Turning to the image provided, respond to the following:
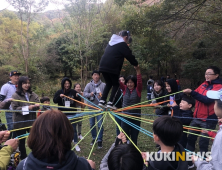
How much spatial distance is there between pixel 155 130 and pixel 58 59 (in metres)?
15.7

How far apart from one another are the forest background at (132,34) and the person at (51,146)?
543 centimetres

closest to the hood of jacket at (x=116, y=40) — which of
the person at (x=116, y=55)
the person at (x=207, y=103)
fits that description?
the person at (x=116, y=55)

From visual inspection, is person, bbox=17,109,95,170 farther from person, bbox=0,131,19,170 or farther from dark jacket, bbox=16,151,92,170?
person, bbox=0,131,19,170

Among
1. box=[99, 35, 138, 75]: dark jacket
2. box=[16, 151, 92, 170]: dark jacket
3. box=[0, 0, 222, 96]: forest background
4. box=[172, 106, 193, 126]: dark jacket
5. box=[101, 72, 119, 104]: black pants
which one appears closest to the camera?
box=[16, 151, 92, 170]: dark jacket

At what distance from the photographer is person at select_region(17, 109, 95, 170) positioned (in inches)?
42.6

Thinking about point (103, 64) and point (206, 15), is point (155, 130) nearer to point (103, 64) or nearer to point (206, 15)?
point (103, 64)

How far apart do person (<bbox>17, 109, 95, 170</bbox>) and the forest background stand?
5426 mm

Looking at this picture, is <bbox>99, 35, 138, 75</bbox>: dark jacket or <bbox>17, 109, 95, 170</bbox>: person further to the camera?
<bbox>99, 35, 138, 75</bbox>: dark jacket

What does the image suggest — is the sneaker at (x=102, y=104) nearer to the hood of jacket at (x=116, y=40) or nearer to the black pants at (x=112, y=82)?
the black pants at (x=112, y=82)

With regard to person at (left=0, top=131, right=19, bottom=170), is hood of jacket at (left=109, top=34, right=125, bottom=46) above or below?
above

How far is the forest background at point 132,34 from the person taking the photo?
5961 mm

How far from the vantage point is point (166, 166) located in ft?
4.43

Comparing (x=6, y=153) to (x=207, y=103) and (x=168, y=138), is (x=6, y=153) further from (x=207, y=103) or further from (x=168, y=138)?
(x=207, y=103)

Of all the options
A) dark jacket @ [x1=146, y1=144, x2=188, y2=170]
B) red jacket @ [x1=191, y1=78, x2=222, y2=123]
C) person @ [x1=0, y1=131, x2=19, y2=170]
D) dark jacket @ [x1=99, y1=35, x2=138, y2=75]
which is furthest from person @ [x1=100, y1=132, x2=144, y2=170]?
red jacket @ [x1=191, y1=78, x2=222, y2=123]
